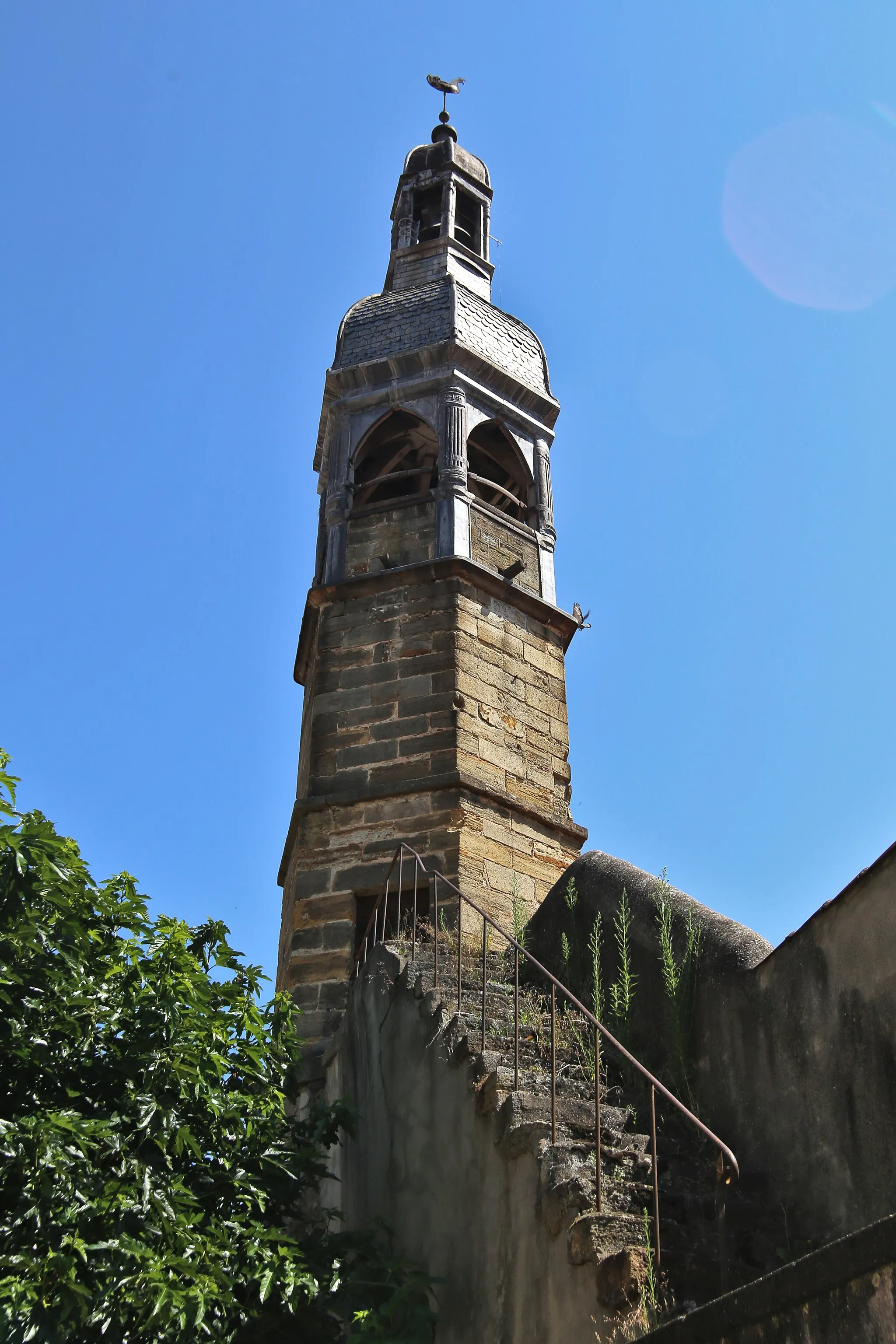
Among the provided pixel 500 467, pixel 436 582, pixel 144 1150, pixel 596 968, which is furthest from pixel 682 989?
pixel 500 467

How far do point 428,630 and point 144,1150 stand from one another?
20.1 ft

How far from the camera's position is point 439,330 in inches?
522

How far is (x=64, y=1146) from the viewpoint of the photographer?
5.16 metres

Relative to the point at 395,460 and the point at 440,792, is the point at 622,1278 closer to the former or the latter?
the point at 440,792

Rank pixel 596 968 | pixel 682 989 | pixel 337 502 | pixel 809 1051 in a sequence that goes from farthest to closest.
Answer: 1. pixel 337 502
2. pixel 596 968
3. pixel 682 989
4. pixel 809 1051

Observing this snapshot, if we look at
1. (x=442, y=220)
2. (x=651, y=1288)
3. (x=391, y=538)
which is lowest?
(x=651, y=1288)

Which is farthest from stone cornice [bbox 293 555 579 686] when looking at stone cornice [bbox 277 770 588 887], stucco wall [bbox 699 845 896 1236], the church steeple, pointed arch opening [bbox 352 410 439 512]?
stucco wall [bbox 699 845 896 1236]

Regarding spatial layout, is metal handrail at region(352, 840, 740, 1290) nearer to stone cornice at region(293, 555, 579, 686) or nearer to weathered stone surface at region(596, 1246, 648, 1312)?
weathered stone surface at region(596, 1246, 648, 1312)

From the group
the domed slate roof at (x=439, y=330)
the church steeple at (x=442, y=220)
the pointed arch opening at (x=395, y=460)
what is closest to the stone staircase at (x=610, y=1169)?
the pointed arch opening at (x=395, y=460)

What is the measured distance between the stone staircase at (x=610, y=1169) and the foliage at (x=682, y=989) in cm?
27

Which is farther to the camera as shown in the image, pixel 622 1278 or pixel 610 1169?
pixel 610 1169

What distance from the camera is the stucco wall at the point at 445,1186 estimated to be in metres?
5.11

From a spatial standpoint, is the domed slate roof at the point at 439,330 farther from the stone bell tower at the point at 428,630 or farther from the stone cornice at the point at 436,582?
the stone cornice at the point at 436,582

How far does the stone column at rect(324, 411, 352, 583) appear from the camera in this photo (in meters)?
12.0
